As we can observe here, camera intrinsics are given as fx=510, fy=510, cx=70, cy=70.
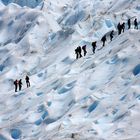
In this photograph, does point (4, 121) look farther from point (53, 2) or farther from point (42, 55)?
point (53, 2)

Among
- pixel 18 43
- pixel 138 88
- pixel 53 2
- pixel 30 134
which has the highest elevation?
pixel 53 2

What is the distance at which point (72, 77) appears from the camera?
53750 mm

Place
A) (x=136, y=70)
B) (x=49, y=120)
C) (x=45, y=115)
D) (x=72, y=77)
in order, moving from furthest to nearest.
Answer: (x=72, y=77), (x=45, y=115), (x=136, y=70), (x=49, y=120)

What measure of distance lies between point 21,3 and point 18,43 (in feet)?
140

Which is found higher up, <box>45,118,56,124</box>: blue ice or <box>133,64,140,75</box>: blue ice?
<box>133,64,140,75</box>: blue ice

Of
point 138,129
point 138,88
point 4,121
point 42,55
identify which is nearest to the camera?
point 138,129

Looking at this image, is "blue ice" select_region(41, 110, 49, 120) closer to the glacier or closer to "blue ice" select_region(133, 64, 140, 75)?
the glacier

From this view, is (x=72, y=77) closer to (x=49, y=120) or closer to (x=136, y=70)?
(x=49, y=120)

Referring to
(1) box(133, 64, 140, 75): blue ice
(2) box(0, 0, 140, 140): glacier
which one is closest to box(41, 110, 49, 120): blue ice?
(2) box(0, 0, 140, 140): glacier

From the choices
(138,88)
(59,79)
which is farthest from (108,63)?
(138,88)

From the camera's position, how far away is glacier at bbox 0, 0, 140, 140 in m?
40.3

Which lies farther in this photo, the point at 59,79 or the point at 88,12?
the point at 88,12

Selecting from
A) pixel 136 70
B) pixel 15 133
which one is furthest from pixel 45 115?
pixel 136 70

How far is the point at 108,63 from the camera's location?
2087 inches
